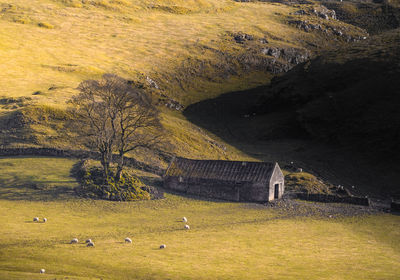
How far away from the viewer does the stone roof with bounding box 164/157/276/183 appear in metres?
66.0

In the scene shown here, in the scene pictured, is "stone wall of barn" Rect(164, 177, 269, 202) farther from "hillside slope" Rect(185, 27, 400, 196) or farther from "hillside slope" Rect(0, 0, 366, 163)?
"hillside slope" Rect(185, 27, 400, 196)

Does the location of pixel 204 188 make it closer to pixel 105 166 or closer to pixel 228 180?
pixel 228 180

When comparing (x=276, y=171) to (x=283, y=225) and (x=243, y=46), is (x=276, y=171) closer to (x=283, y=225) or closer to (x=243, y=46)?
(x=283, y=225)

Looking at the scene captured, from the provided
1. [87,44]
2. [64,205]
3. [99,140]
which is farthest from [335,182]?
[87,44]

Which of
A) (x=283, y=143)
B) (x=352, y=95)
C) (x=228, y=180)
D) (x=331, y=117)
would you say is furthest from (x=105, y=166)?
(x=352, y=95)

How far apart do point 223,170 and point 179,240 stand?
24829 mm

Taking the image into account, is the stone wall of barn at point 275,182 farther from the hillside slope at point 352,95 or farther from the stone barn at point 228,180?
the hillside slope at point 352,95

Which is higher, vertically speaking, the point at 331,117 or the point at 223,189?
the point at 331,117

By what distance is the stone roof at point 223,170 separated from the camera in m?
66.0

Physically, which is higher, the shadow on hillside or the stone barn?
the stone barn

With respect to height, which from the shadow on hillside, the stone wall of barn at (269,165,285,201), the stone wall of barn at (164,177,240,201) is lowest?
the shadow on hillside

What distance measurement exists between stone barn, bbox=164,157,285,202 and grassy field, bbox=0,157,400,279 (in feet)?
8.29

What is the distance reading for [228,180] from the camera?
66.4 m

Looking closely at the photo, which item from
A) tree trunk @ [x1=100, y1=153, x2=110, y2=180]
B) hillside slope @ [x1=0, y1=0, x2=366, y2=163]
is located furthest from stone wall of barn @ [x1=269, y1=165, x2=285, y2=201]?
hillside slope @ [x1=0, y1=0, x2=366, y2=163]
